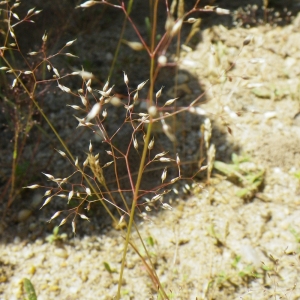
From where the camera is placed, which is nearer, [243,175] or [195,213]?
[195,213]

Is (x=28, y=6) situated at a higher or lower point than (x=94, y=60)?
higher

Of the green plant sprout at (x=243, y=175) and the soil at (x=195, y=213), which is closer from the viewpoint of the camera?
the soil at (x=195, y=213)

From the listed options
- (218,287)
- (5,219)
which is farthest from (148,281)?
(5,219)

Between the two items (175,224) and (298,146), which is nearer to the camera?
(175,224)

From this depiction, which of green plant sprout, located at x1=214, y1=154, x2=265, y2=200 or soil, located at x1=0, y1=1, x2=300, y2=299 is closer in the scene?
soil, located at x1=0, y1=1, x2=300, y2=299

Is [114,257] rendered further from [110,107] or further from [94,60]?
[94,60]

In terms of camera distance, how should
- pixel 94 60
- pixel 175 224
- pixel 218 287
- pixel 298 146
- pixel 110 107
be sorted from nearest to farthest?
pixel 218 287 < pixel 175 224 < pixel 298 146 < pixel 110 107 < pixel 94 60

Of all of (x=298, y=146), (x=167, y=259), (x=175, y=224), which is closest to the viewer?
(x=167, y=259)

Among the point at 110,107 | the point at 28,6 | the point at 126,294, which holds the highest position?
the point at 28,6
